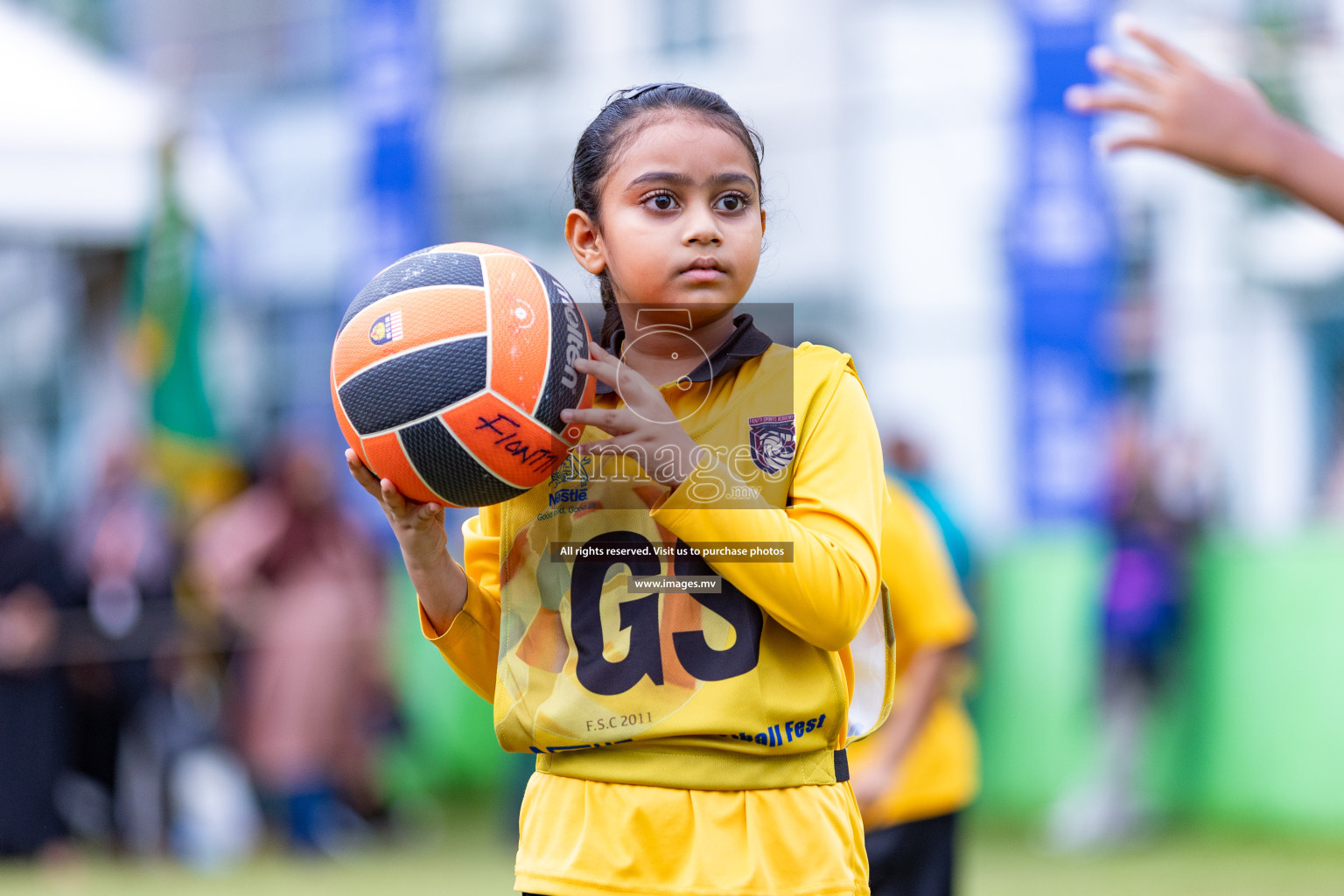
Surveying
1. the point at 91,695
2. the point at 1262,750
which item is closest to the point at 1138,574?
the point at 1262,750

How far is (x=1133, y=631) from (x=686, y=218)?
22.1 feet

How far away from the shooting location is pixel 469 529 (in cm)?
260

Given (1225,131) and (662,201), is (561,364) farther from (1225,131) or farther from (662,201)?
(1225,131)

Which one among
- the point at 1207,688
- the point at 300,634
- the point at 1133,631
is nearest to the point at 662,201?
the point at 1133,631

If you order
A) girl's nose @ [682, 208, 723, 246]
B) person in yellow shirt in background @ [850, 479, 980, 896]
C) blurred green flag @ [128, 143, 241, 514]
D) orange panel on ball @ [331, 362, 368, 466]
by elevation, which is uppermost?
blurred green flag @ [128, 143, 241, 514]

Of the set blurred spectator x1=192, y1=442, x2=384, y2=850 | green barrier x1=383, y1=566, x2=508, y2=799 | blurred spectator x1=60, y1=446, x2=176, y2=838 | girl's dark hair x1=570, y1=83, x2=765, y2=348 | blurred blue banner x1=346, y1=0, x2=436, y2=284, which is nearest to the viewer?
girl's dark hair x1=570, y1=83, x2=765, y2=348

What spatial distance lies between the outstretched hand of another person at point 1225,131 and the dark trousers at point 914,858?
78.2 inches

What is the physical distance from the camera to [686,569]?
7.37 ft

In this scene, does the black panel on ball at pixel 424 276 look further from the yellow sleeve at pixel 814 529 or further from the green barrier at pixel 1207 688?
Answer: the green barrier at pixel 1207 688

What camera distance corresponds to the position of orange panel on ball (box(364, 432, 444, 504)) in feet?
7.29

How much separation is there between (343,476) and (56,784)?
3.64m

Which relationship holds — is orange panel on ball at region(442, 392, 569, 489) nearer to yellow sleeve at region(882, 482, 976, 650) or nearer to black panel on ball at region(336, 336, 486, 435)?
black panel on ball at region(336, 336, 486, 435)

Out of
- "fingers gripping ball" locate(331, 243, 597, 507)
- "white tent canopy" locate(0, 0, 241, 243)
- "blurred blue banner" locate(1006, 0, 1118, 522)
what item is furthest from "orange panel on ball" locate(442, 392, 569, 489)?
"white tent canopy" locate(0, 0, 241, 243)

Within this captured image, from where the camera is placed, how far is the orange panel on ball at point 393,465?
2.22 metres
